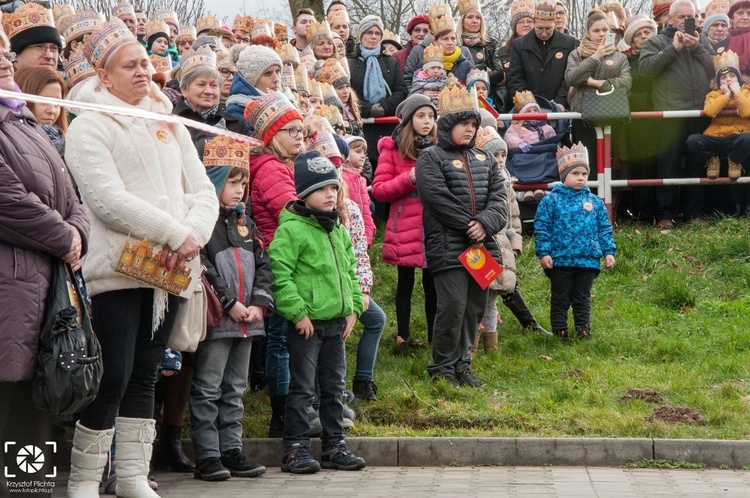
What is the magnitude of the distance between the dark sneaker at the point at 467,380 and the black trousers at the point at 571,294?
4.65 feet

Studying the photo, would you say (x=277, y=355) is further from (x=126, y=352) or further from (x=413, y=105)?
(x=413, y=105)

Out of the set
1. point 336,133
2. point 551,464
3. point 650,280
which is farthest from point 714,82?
point 551,464

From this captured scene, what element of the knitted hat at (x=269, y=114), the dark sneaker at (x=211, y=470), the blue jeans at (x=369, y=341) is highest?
the knitted hat at (x=269, y=114)

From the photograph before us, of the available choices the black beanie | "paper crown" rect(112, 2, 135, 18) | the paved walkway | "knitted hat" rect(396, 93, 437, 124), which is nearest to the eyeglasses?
the black beanie

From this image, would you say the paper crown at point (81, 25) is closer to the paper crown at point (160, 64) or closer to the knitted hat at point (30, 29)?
the paper crown at point (160, 64)

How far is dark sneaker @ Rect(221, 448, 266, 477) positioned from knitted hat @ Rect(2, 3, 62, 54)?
3.02 m

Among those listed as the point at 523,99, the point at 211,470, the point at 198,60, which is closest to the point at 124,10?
the point at 198,60

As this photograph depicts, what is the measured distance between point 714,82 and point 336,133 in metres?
5.90

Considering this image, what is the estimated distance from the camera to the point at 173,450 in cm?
738

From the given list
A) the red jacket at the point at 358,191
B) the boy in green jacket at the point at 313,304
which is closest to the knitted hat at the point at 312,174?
the boy in green jacket at the point at 313,304

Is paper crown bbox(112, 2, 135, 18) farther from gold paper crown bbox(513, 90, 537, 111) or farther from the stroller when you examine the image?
gold paper crown bbox(513, 90, 537, 111)

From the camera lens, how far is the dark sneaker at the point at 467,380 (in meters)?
9.03

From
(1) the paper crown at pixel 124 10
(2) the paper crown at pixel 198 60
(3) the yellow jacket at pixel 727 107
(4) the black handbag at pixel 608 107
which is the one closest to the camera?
(2) the paper crown at pixel 198 60

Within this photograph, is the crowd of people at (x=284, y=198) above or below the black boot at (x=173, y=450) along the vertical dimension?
above
